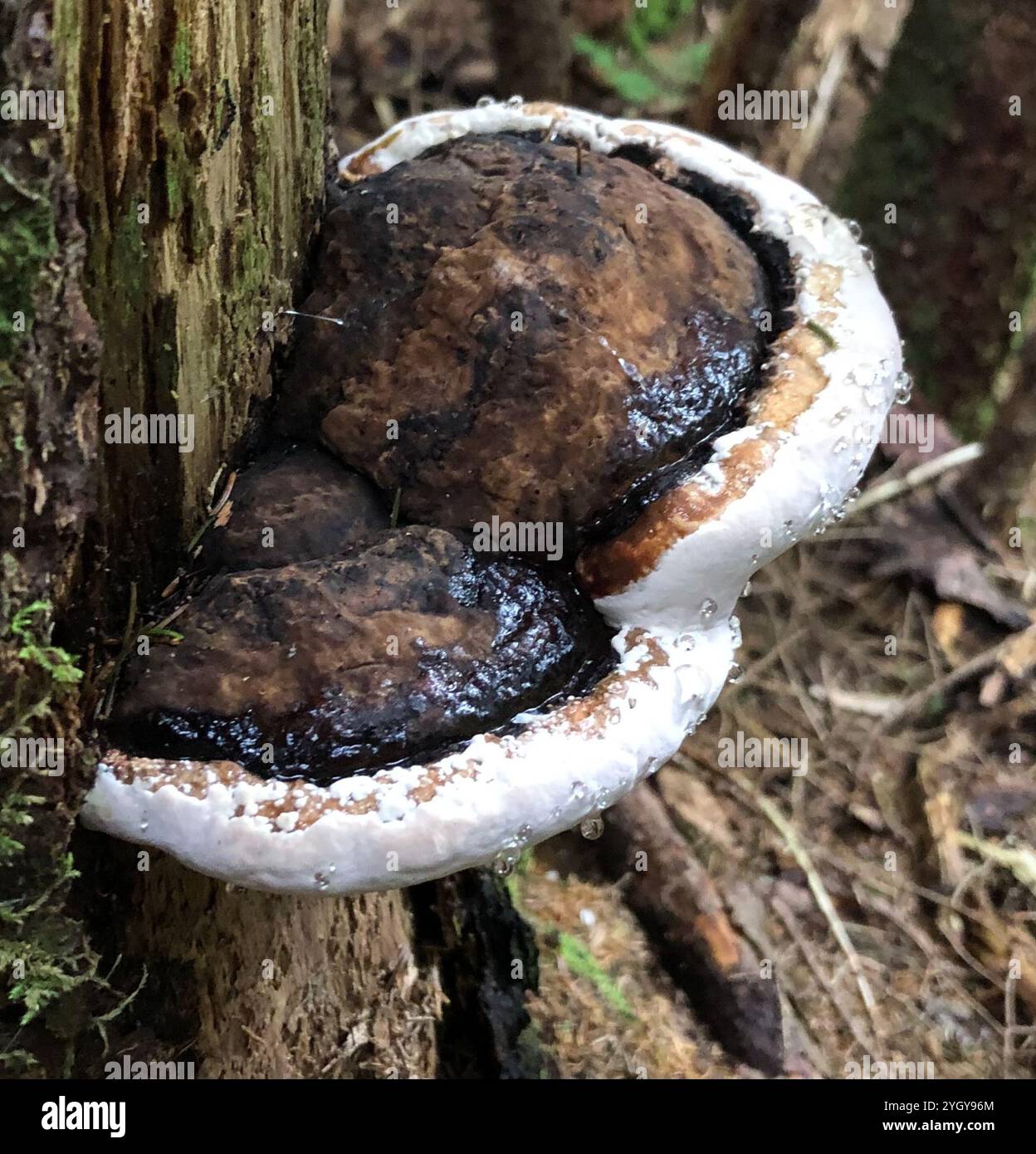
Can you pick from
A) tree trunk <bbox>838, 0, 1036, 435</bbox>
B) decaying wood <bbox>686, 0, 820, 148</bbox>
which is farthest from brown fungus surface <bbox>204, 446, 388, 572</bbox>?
decaying wood <bbox>686, 0, 820, 148</bbox>

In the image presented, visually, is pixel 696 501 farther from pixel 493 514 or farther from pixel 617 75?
pixel 617 75

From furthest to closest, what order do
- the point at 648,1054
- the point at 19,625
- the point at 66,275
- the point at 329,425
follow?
the point at 648,1054 → the point at 329,425 → the point at 19,625 → the point at 66,275

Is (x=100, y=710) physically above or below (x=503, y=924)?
above

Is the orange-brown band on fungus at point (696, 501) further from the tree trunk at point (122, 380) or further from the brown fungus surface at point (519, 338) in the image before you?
the tree trunk at point (122, 380)

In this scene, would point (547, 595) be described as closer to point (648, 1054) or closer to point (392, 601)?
point (392, 601)

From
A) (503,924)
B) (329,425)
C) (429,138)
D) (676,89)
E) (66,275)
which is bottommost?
(503,924)

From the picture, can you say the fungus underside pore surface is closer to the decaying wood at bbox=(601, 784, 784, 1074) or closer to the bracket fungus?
the bracket fungus

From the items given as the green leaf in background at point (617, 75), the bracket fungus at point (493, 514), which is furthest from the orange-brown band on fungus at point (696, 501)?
the green leaf in background at point (617, 75)

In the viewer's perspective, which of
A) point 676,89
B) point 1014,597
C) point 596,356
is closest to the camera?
point 596,356

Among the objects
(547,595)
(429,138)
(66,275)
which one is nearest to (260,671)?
(547,595)
